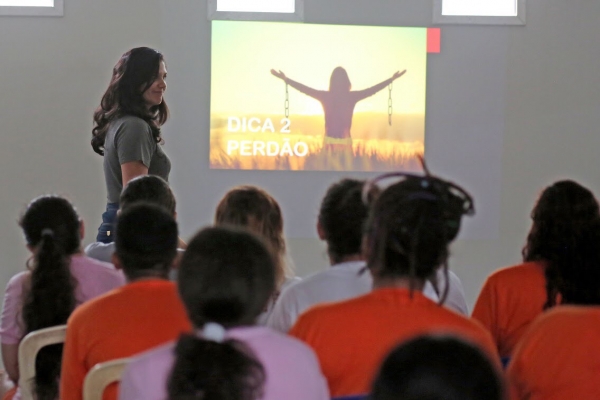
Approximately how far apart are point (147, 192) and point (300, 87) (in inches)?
121

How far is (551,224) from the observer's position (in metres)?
2.06

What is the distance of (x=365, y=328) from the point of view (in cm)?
136

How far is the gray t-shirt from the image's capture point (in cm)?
266

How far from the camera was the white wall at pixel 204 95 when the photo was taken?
16.9 feet

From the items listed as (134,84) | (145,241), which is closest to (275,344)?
(145,241)

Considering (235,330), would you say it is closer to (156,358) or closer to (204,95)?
(156,358)

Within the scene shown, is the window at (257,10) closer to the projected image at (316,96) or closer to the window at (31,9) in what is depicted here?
the projected image at (316,96)

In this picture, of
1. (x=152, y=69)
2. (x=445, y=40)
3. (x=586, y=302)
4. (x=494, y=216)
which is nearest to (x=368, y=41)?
(x=445, y=40)

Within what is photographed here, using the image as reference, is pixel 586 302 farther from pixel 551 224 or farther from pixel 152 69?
pixel 152 69

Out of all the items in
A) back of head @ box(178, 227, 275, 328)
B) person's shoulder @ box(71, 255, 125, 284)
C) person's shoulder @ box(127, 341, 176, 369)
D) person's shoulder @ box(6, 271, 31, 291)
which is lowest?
person's shoulder @ box(6, 271, 31, 291)

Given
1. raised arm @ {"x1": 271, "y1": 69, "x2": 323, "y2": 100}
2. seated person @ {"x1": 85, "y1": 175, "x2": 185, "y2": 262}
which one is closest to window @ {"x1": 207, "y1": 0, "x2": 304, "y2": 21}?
raised arm @ {"x1": 271, "y1": 69, "x2": 323, "y2": 100}

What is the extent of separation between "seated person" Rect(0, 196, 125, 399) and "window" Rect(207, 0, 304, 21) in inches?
129

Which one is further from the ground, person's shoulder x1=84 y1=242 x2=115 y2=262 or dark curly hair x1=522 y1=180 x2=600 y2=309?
dark curly hair x1=522 y1=180 x2=600 y2=309

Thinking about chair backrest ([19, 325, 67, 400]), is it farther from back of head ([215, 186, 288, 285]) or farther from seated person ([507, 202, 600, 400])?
seated person ([507, 202, 600, 400])
